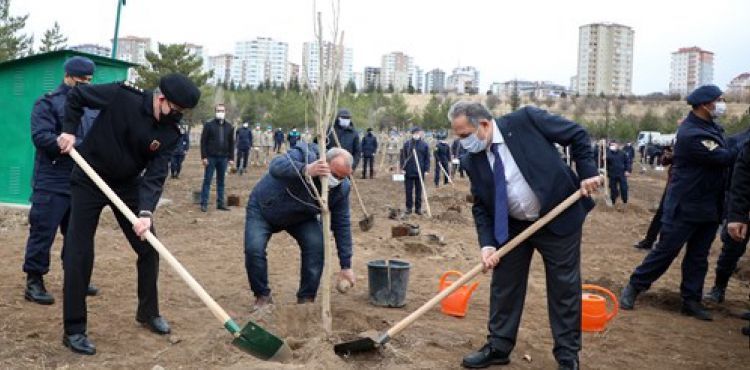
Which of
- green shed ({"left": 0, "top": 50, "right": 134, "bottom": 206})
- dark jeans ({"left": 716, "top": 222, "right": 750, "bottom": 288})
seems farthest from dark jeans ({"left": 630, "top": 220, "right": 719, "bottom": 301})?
green shed ({"left": 0, "top": 50, "right": 134, "bottom": 206})

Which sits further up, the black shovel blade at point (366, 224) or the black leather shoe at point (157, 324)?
the black shovel blade at point (366, 224)

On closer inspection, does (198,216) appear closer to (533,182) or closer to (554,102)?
(533,182)


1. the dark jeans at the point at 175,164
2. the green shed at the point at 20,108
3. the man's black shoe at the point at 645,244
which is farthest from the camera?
the dark jeans at the point at 175,164

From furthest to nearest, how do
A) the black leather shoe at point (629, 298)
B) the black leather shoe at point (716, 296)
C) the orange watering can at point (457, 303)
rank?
the black leather shoe at point (716, 296)
the black leather shoe at point (629, 298)
the orange watering can at point (457, 303)

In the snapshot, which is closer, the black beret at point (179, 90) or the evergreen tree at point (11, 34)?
the black beret at point (179, 90)

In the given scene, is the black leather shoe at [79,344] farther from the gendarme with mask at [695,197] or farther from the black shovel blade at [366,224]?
the black shovel blade at [366,224]

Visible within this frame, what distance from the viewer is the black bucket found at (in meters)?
5.69

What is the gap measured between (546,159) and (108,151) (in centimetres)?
285

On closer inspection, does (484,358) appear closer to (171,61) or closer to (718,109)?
(718,109)

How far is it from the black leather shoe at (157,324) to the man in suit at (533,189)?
214 cm

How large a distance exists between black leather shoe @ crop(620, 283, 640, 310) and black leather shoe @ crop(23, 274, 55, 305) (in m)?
5.03

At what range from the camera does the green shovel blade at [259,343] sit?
3809mm

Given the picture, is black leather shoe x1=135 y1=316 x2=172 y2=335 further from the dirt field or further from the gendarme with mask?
the gendarme with mask

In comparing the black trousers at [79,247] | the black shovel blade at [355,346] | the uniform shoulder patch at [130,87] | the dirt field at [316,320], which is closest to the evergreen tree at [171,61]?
the dirt field at [316,320]
